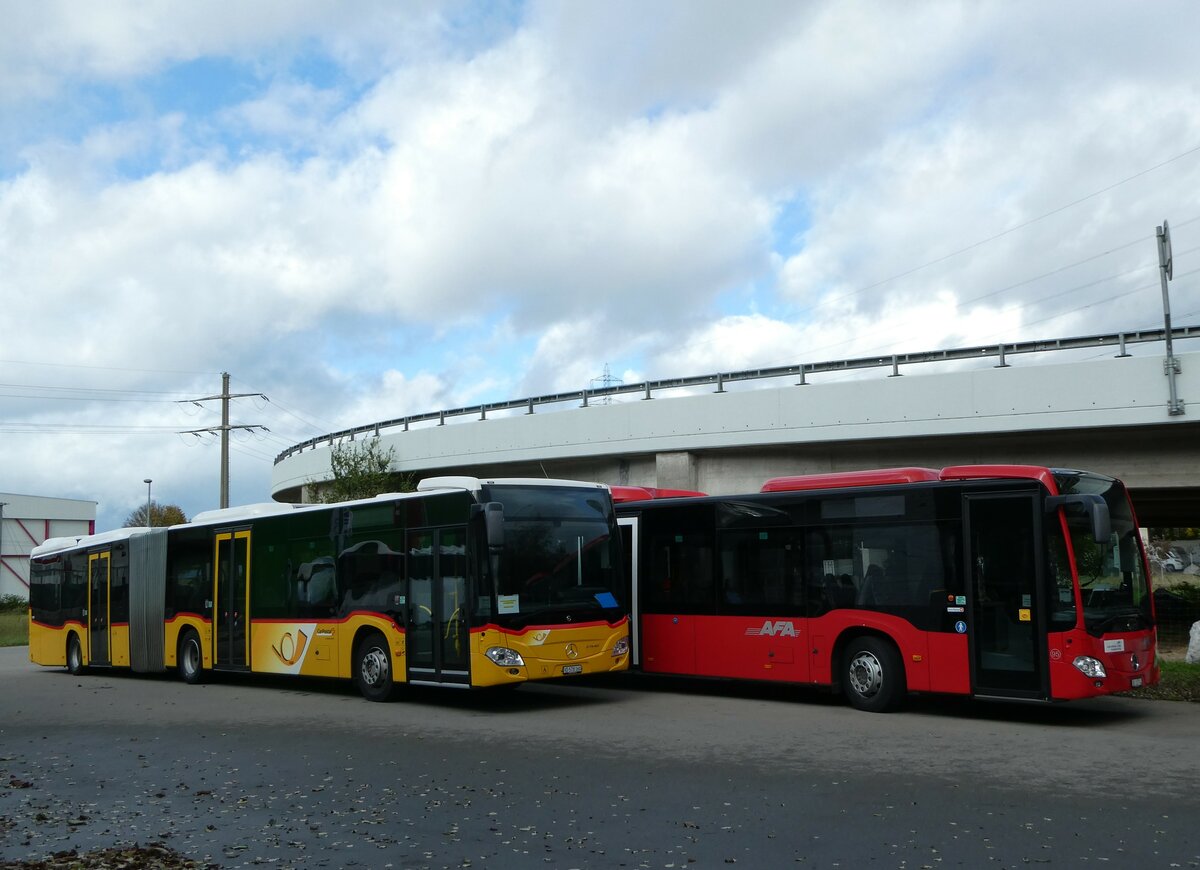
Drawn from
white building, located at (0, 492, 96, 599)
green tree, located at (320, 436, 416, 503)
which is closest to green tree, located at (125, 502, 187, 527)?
white building, located at (0, 492, 96, 599)

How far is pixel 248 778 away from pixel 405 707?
5.52 metres

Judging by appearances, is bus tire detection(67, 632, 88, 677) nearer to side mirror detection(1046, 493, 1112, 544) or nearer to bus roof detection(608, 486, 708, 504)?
bus roof detection(608, 486, 708, 504)

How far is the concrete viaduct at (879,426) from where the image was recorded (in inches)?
883

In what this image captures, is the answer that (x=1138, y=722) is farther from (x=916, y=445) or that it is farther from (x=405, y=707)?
(x=916, y=445)

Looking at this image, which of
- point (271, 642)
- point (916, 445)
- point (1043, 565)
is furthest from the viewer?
point (916, 445)

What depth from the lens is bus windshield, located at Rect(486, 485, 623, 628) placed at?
14531 mm

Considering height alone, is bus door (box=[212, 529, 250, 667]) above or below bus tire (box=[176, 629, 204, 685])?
above

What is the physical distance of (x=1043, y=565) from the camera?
1243cm

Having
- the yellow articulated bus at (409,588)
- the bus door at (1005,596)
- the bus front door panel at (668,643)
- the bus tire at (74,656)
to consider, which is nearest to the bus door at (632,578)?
the bus front door panel at (668,643)

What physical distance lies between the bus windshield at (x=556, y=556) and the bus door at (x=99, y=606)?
39.8 feet

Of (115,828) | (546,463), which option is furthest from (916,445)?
(115,828)

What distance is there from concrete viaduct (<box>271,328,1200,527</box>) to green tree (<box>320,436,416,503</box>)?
332 centimetres

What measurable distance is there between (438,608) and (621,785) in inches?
245

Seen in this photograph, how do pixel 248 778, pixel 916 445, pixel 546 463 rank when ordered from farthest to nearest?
pixel 546 463 → pixel 916 445 → pixel 248 778
